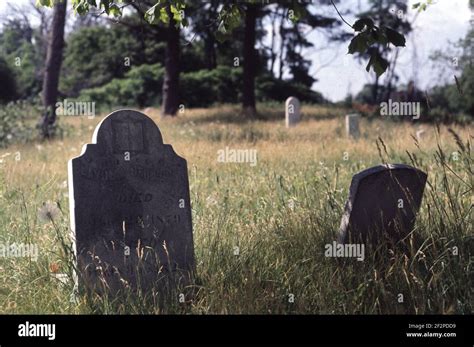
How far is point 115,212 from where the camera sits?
5.89 m

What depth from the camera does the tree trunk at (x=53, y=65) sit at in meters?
19.1

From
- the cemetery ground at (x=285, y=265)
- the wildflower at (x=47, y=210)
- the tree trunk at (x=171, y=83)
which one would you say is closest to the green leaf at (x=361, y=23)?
the cemetery ground at (x=285, y=265)

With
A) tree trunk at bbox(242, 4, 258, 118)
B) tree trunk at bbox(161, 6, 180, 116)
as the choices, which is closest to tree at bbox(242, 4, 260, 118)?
tree trunk at bbox(242, 4, 258, 118)

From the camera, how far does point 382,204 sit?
6.58 metres

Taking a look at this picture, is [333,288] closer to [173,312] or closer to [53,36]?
[173,312]

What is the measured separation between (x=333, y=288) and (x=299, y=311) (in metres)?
0.39

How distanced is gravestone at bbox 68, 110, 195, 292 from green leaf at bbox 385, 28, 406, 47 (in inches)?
78.9

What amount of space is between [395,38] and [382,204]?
177 cm

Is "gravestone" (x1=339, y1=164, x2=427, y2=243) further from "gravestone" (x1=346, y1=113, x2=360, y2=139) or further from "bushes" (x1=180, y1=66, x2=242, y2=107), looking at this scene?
"bushes" (x1=180, y1=66, x2=242, y2=107)

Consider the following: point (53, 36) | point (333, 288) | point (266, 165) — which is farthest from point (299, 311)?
point (53, 36)

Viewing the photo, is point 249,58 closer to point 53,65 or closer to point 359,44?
point 53,65

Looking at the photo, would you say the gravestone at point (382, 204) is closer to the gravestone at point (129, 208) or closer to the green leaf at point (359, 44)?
the green leaf at point (359, 44)

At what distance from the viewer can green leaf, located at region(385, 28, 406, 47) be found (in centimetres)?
532

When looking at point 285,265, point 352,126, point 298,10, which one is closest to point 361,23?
point 298,10
